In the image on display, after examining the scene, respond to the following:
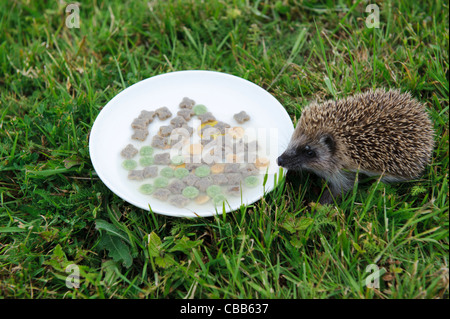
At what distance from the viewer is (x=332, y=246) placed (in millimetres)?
2801

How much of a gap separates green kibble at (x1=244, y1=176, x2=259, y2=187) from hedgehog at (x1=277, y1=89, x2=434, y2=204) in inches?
8.5

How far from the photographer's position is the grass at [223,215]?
269cm

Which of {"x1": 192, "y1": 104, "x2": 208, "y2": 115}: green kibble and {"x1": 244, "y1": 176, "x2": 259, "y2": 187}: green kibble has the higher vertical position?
{"x1": 192, "y1": 104, "x2": 208, "y2": 115}: green kibble

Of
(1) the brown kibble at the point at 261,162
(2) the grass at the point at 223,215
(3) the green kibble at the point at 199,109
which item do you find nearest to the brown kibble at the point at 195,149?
(3) the green kibble at the point at 199,109

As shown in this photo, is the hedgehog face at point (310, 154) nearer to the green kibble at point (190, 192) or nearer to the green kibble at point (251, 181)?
the green kibble at point (251, 181)

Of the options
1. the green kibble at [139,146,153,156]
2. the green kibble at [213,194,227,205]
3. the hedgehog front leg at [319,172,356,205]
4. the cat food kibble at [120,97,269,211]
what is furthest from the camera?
the green kibble at [139,146,153,156]

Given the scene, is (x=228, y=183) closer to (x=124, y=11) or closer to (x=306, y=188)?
(x=306, y=188)

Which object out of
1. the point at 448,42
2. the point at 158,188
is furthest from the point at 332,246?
the point at 448,42

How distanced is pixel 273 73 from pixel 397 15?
4.75ft

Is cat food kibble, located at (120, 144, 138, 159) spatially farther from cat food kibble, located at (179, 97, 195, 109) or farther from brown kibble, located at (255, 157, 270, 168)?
brown kibble, located at (255, 157, 270, 168)

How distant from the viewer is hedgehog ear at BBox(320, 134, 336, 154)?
3.11 metres

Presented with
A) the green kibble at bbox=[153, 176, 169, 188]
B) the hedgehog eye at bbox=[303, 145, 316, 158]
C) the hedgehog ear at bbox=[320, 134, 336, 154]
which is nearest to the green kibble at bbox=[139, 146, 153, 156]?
the green kibble at bbox=[153, 176, 169, 188]

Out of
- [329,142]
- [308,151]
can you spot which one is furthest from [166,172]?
[329,142]

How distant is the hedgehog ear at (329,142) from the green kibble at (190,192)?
102cm
